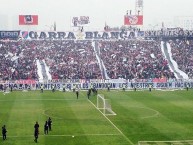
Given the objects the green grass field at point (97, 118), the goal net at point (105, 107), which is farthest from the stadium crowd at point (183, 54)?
the goal net at point (105, 107)

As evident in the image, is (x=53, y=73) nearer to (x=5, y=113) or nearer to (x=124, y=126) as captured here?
(x=5, y=113)

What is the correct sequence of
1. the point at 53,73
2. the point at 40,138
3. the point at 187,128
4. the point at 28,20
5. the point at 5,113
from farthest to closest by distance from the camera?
the point at 28,20 < the point at 53,73 < the point at 5,113 < the point at 187,128 < the point at 40,138

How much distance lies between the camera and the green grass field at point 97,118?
109ft

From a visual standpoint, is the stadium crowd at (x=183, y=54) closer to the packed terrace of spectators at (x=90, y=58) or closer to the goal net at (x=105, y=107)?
the packed terrace of spectators at (x=90, y=58)

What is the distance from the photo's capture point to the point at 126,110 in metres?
46.5

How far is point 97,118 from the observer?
4188 cm

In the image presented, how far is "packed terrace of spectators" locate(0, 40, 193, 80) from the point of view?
249 ft

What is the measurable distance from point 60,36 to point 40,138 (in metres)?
58.2

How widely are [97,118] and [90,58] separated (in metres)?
42.6

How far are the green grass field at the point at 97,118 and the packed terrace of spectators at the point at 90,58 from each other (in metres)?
14.5

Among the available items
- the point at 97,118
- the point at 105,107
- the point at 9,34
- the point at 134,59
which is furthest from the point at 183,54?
the point at 97,118

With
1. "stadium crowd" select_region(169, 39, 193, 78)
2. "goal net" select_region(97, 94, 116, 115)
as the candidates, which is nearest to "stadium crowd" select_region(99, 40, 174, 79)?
"stadium crowd" select_region(169, 39, 193, 78)

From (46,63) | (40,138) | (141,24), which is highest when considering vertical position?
(141,24)

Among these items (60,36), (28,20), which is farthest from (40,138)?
(28,20)
